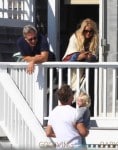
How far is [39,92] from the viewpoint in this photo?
10.5m

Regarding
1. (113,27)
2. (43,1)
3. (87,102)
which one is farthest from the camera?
(43,1)

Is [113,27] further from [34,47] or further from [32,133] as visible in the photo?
[32,133]

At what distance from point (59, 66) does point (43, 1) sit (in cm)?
257

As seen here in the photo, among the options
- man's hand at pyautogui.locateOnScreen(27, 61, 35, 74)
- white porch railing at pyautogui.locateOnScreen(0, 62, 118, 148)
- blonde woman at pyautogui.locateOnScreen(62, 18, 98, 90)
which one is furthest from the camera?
blonde woman at pyautogui.locateOnScreen(62, 18, 98, 90)

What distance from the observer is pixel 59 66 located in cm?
1047

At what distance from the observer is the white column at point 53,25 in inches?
492

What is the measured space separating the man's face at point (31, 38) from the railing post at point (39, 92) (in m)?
0.38

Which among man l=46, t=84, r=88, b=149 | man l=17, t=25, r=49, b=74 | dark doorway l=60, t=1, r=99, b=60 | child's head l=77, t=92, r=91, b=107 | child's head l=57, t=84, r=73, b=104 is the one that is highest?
dark doorway l=60, t=1, r=99, b=60

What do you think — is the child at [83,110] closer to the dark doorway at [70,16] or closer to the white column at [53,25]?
the white column at [53,25]

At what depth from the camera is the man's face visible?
10.5 metres

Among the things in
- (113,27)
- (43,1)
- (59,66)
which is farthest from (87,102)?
(43,1)

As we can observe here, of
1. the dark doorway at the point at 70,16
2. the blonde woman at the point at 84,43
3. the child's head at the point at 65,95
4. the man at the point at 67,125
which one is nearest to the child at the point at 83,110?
the man at the point at 67,125

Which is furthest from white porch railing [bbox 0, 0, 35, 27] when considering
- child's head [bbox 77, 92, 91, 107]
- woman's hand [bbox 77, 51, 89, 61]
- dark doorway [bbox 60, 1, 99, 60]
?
child's head [bbox 77, 92, 91, 107]

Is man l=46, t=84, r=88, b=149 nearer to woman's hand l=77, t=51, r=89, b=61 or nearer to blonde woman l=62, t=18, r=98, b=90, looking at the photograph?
woman's hand l=77, t=51, r=89, b=61
